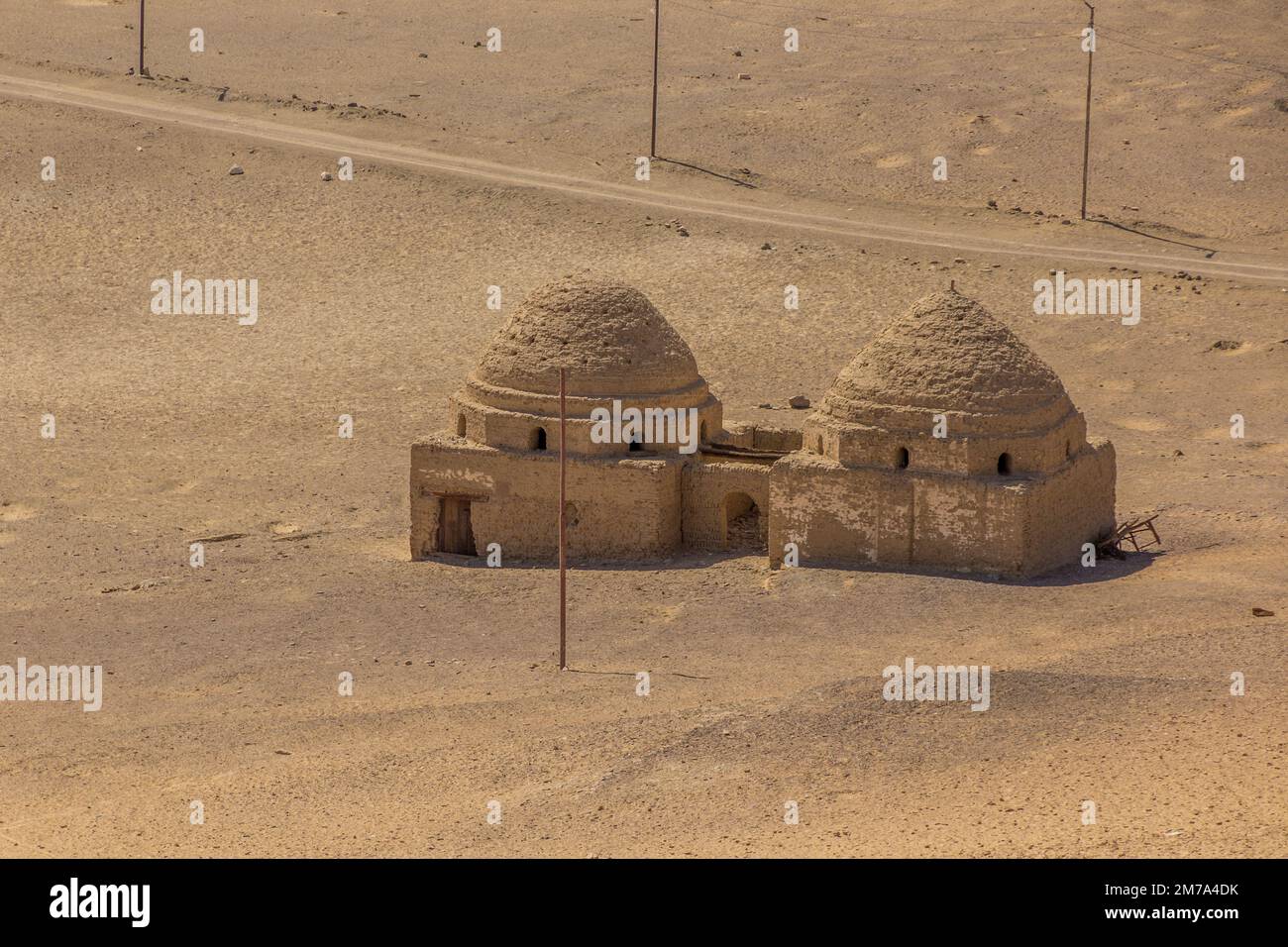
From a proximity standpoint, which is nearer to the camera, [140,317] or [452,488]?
[452,488]

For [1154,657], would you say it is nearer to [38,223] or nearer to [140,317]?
[140,317]

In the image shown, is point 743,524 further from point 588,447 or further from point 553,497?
point 553,497

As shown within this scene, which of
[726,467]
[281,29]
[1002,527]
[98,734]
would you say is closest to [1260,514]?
[1002,527]

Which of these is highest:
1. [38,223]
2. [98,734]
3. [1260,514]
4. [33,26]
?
[33,26]

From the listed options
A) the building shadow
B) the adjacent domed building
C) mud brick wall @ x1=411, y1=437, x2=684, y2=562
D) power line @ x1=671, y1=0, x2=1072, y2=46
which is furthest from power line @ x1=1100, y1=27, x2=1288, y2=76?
mud brick wall @ x1=411, y1=437, x2=684, y2=562

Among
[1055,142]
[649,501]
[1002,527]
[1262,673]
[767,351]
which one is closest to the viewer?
[1262,673]

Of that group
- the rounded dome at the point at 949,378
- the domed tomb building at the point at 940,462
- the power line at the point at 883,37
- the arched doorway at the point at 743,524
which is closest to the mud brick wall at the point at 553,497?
the arched doorway at the point at 743,524

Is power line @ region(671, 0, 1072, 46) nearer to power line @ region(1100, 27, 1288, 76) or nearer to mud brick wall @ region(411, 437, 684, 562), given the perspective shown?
power line @ region(1100, 27, 1288, 76)
